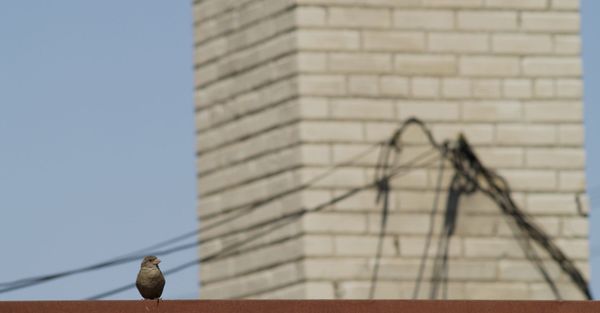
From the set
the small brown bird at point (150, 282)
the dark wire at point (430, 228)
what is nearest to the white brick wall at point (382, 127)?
the dark wire at point (430, 228)

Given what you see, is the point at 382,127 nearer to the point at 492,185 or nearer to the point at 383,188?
the point at 383,188

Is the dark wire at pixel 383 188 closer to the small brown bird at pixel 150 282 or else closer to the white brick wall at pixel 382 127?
the white brick wall at pixel 382 127

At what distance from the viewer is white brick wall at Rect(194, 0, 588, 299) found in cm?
3120

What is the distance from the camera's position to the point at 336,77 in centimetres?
3152

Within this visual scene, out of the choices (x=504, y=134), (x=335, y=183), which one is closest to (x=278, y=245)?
(x=335, y=183)

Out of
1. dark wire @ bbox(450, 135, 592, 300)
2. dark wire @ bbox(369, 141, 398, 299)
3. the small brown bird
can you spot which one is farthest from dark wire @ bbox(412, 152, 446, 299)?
the small brown bird

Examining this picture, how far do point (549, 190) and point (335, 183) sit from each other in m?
2.75

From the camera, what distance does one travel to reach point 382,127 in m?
31.5

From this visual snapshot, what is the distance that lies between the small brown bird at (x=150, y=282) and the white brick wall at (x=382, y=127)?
543 inches
